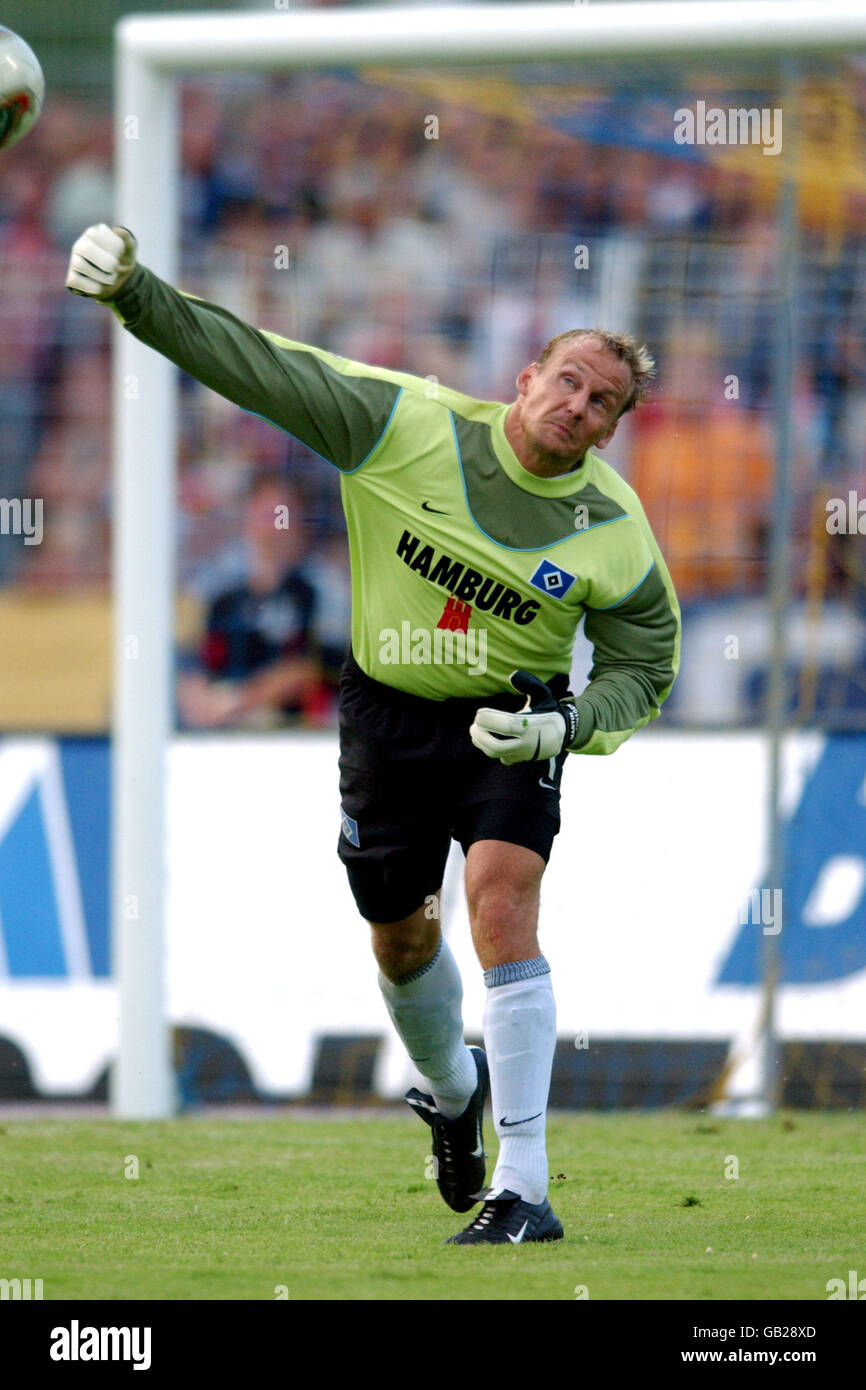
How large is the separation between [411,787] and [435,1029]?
71cm

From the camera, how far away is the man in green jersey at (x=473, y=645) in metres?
4.66

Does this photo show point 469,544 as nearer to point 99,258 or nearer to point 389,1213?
Result: point 99,258

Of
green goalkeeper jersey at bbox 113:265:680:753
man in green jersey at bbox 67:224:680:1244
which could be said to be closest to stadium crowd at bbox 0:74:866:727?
man in green jersey at bbox 67:224:680:1244

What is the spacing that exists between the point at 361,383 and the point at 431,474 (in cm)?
30

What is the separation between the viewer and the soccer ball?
5.12m

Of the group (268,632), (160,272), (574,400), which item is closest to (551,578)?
(574,400)

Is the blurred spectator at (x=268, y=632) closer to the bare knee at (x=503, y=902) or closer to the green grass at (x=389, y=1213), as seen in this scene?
the green grass at (x=389, y=1213)

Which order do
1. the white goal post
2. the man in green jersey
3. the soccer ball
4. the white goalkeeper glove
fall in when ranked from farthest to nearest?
the white goal post, the soccer ball, the man in green jersey, the white goalkeeper glove

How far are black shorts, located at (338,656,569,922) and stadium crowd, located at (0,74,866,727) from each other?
344 cm

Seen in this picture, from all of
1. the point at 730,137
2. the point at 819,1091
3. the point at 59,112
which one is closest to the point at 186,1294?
the point at 819,1091

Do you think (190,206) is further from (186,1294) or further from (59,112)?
(186,1294)

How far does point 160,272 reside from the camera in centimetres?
792

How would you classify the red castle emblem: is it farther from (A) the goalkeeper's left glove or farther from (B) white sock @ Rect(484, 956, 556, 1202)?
(B) white sock @ Rect(484, 956, 556, 1202)

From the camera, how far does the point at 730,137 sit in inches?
331
